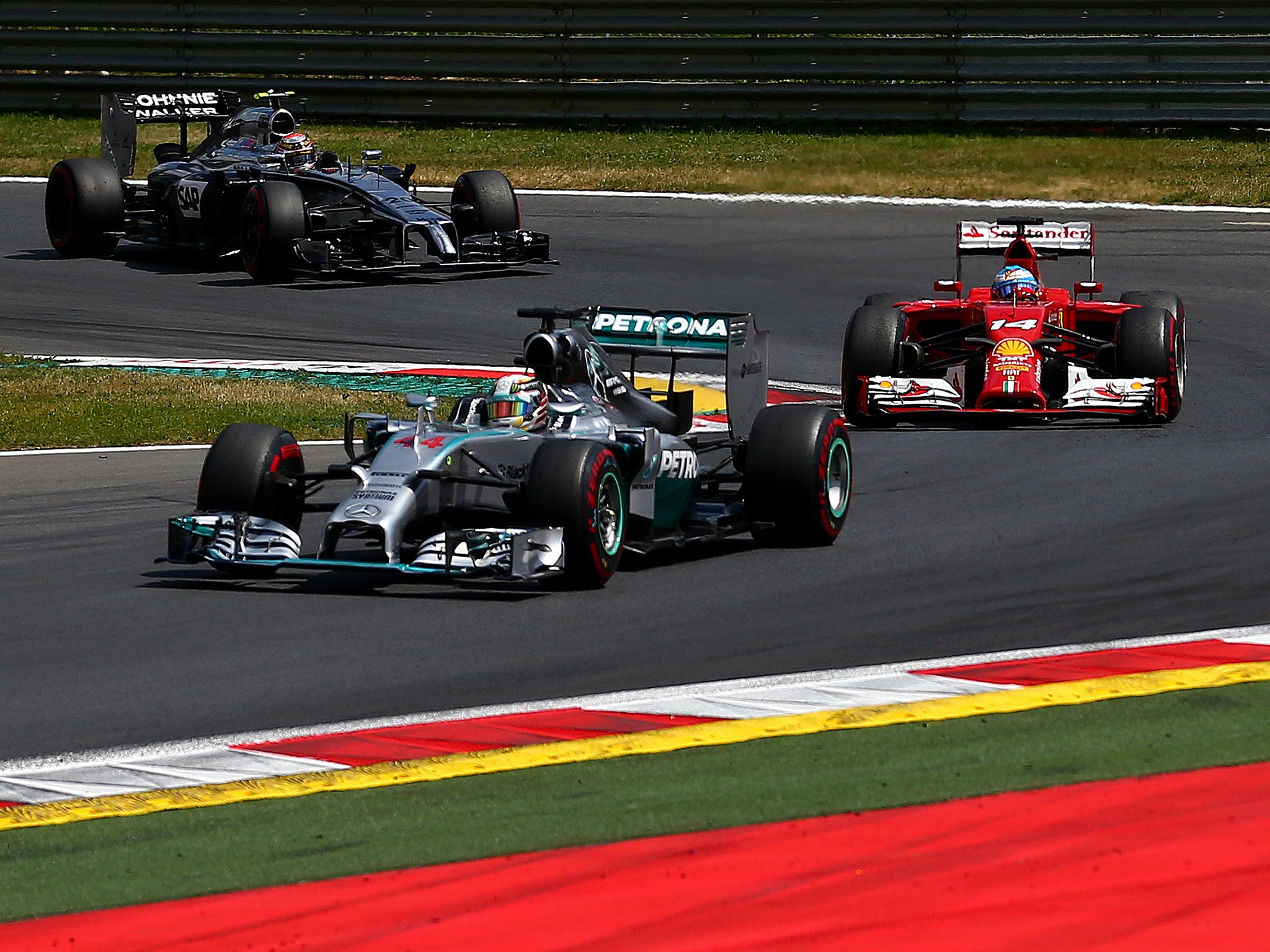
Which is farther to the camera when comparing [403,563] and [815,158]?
[815,158]

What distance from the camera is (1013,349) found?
1463 cm

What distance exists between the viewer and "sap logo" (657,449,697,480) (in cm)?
1057

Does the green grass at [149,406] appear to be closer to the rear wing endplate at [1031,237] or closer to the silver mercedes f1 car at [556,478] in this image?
the silver mercedes f1 car at [556,478]

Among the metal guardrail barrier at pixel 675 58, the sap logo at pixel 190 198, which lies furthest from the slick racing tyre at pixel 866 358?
the metal guardrail barrier at pixel 675 58

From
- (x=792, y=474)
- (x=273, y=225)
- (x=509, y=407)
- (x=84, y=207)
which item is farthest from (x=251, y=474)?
(x=84, y=207)

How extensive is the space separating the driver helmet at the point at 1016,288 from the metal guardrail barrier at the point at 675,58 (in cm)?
1018

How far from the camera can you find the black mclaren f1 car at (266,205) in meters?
20.6

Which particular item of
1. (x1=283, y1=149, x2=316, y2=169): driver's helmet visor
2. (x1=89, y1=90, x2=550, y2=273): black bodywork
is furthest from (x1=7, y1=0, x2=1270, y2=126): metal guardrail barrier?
(x1=283, y1=149, x2=316, y2=169): driver's helmet visor

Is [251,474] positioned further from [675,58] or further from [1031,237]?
[675,58]

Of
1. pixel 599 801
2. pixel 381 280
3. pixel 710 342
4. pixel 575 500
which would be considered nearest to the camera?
pixel 599 801

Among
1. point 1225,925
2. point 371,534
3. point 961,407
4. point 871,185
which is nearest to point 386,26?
point 871,185

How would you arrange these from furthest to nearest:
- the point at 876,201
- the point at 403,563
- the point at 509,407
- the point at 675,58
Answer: the point at 675,58, the point at 876,201, the point at 509,407, the point at 403,563

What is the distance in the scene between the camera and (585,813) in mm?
6234

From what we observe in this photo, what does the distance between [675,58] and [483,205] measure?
632 cm
